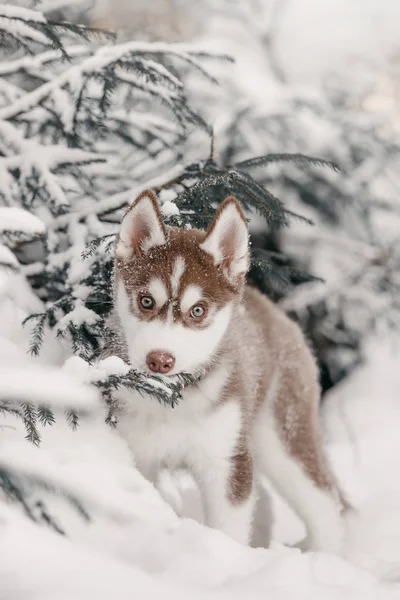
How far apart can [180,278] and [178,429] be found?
81 centimetres

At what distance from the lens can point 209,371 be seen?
3.59 m

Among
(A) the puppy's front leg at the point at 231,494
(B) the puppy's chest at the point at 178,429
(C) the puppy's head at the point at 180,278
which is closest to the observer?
(C) the puppy's head at the point at 180,278

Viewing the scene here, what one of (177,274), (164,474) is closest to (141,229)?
(177,274)

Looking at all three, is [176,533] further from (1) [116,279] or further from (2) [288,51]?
A: (2) [288,51]

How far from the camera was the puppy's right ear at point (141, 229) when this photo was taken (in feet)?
10.7

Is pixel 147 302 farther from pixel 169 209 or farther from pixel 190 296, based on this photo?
pixel 169 209

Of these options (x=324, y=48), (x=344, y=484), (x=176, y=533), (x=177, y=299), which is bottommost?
(x=344, y=484)

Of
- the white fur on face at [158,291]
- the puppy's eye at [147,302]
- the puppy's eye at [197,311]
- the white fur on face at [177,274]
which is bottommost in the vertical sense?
the puppy's eye at [147,302]

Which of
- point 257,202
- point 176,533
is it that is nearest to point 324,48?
point 257,202

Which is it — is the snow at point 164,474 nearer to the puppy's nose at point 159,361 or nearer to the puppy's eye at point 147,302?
the puppy's nose at point 159,361

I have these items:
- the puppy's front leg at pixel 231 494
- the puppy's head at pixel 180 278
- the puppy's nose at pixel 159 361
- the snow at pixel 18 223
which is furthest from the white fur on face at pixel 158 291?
the puppy's front leg at pixel 231 494

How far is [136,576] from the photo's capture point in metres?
2.24

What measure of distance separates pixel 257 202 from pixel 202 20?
9.89ft

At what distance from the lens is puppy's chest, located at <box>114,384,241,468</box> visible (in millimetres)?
3488
